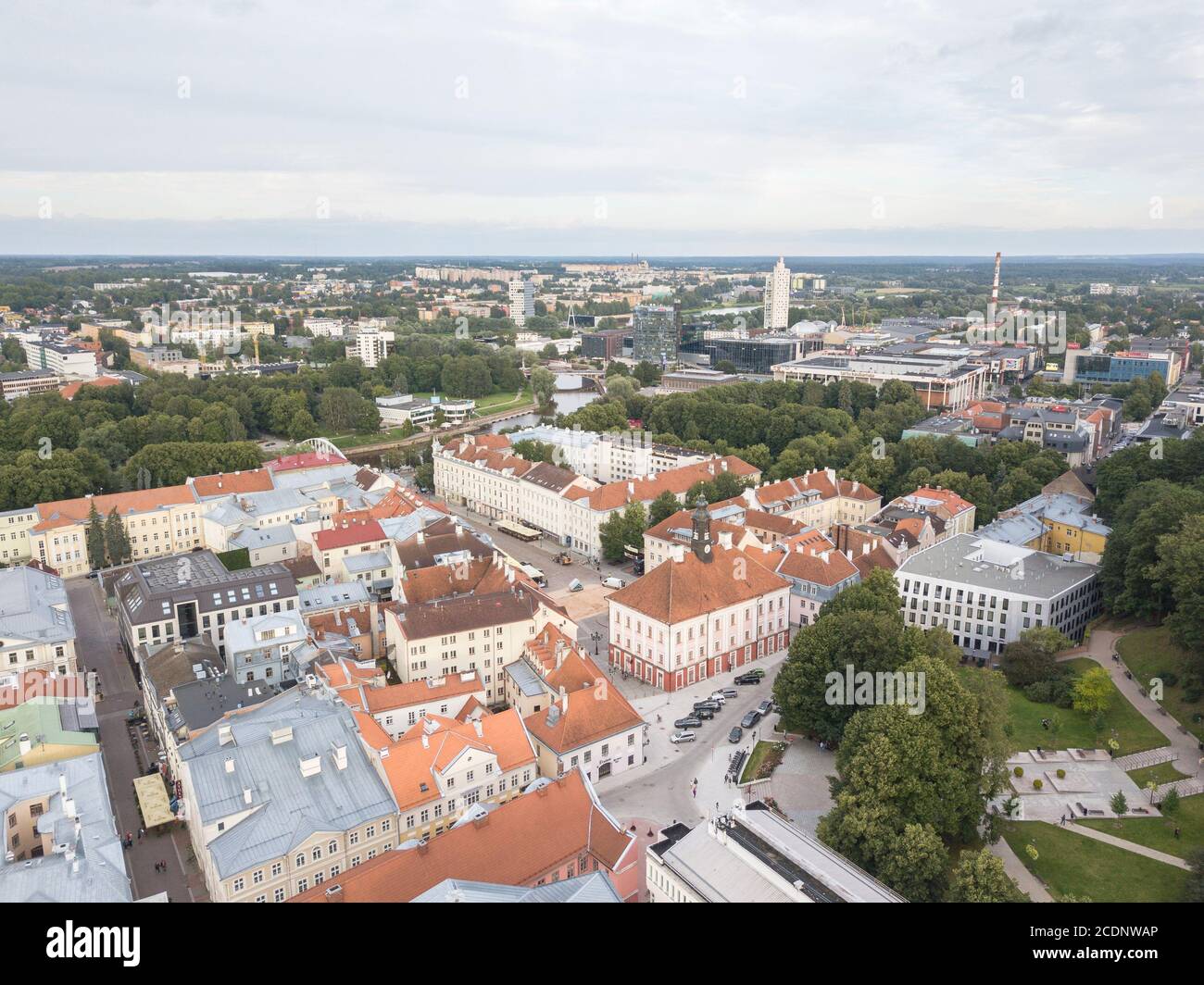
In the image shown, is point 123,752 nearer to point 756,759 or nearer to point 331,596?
point 331,596

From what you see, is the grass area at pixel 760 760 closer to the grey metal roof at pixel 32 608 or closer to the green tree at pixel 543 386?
the grey metal roof at pixel 32 608

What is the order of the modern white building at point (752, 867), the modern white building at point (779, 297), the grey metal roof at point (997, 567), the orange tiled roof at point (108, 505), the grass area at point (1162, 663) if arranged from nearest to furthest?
the modern white building at point (752, 867) → the grass area at point (1162, 663) → the grey metal roof at point (997, 567) → the orange tiled roof at point (108, 505) → the modern white building at point (779, 297)

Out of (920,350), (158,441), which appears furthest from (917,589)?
(920,350)

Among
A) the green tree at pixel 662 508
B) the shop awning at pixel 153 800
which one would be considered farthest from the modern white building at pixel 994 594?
the shop awning at pixel 153 800

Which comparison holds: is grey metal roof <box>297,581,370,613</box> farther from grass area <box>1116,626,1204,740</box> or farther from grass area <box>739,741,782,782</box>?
grass area <box>1116,626,1204,740</box>

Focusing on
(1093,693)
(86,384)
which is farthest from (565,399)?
(1093,693)
